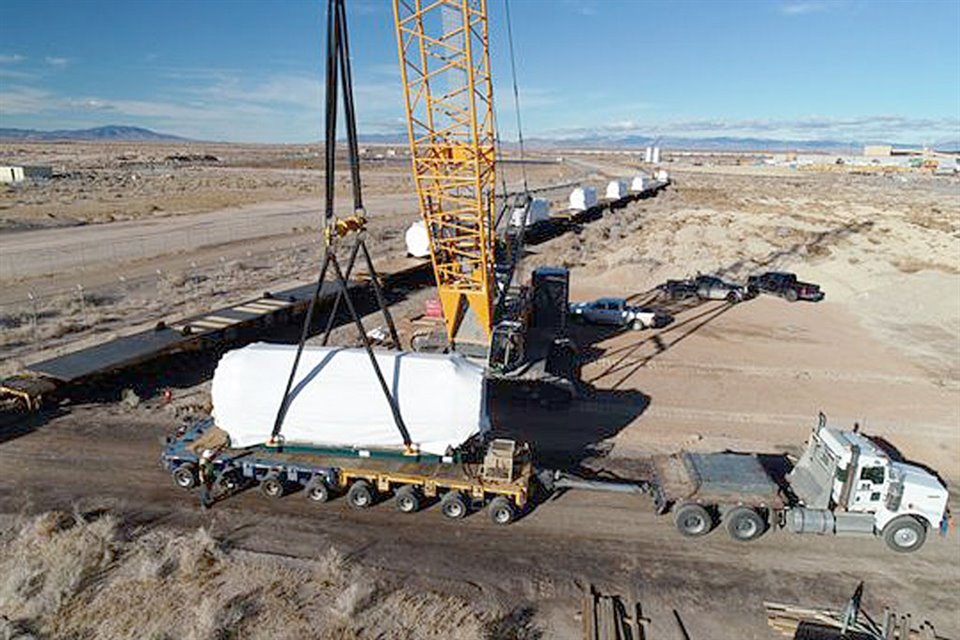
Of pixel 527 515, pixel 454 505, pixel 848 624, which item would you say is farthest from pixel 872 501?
pixel 454 505

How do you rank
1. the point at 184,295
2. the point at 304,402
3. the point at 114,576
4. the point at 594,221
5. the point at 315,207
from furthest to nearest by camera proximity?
the point at 315,207
the point at 594,221
the point at 184,295
the point at 304,402
the point at 114,576

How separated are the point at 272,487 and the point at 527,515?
21.7ft

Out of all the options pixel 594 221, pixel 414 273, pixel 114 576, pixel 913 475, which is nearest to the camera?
pixel 114 576

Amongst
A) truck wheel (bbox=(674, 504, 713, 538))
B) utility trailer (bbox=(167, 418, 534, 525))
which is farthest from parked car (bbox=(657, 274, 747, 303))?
utility trailer (bbox=(167, 418, 534, 525))

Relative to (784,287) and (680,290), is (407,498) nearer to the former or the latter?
(680,290)

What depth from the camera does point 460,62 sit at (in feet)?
74.7

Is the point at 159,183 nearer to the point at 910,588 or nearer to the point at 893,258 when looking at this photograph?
the point at 893,258

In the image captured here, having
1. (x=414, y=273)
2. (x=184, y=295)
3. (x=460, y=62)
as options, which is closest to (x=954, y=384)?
(x=460, y=62)

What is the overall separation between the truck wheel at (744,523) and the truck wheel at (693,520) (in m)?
0.47

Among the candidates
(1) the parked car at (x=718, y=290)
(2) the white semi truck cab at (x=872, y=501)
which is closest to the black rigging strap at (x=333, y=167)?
(2) the white semi truck cab at (x=872, y=501)

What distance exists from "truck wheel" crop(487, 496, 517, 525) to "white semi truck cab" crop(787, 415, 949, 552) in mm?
6722

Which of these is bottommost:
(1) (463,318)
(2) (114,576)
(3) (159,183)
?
(2) (114,576)

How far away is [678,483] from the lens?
1563 centimetres

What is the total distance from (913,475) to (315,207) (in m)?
77.1
